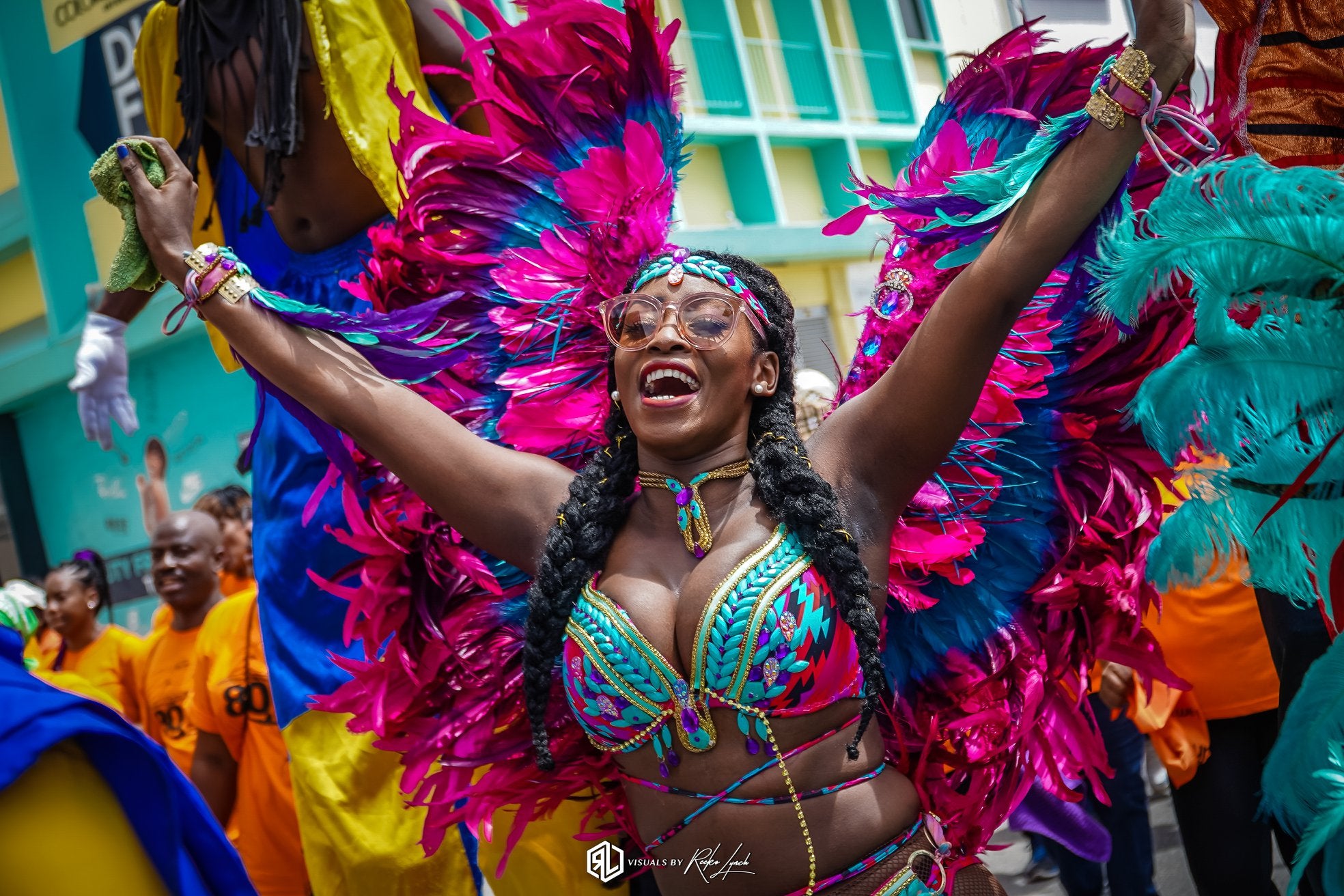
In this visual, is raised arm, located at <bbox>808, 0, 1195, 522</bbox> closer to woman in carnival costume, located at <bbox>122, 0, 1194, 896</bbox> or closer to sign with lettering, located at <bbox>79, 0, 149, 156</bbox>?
woman in carnival costume, located at <bbox>122, 0, 1194, 896</bbox>

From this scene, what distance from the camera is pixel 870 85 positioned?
1786 centimetres

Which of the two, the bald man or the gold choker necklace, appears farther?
the bald man

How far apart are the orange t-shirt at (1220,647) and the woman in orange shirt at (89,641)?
4.64 meters

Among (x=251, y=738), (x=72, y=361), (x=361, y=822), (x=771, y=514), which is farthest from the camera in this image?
(x=72, y=361)

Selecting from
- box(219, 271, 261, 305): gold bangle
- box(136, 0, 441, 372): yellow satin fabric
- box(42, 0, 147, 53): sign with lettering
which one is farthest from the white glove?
box(42, 0, 147, 53): sign with lettering

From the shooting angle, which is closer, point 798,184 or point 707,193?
point 707,193

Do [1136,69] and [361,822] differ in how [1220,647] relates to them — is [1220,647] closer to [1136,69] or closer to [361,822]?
[1136,69]

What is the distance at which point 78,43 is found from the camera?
11516 mm

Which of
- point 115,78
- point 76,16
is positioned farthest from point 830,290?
point 76,16

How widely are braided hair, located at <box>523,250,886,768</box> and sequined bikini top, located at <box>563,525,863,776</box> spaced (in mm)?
42

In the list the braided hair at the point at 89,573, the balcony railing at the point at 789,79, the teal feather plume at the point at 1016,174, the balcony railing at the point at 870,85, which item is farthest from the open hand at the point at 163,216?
the balcony railing at the point at 870,85

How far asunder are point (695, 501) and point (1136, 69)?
1009 millimetres

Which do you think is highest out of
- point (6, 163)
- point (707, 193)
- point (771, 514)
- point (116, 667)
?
point (6, 163)

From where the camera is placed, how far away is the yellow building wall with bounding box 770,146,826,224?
651 inches
